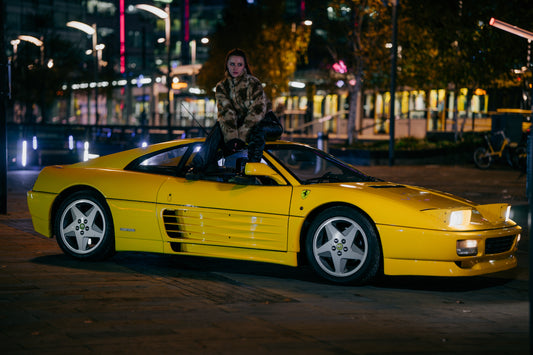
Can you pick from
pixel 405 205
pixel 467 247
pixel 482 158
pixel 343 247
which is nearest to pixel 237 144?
pixel 343 247

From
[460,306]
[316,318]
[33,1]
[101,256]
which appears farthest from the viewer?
[33,1]

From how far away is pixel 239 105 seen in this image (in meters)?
7.88

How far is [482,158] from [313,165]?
19.2m

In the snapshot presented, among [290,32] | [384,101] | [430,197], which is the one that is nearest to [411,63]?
[290,32]

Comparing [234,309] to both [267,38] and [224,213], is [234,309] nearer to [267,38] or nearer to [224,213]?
[224,213]

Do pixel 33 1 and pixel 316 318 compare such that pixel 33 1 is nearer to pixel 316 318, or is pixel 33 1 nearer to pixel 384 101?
pixel 384 101

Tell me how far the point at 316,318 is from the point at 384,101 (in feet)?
148

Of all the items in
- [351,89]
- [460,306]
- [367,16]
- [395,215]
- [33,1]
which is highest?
[33,1]

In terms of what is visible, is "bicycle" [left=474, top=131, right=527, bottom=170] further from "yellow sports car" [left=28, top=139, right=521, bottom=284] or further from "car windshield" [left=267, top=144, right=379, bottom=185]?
"yellow sports car" [left=28, top=139, right=521, bottom=284]

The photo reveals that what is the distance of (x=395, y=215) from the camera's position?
6.63 meters

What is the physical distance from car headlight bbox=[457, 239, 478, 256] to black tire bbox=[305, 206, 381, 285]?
2.08 feet

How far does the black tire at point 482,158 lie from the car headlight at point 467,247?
19921 millimetres

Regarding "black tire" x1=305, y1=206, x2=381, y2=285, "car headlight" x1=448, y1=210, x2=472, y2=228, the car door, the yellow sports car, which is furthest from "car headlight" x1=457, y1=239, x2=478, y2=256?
the car door

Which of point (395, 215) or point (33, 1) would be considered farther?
point (33, 1)
